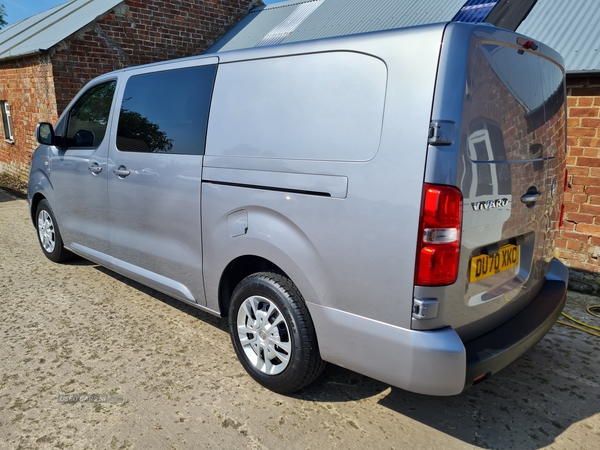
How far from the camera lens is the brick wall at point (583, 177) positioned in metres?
4.39

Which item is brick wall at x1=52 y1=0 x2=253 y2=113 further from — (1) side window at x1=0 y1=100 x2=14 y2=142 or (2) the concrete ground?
(2) the concrete ground

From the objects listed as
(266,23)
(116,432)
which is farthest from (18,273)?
(266,23)

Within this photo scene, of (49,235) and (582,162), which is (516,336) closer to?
(582,162)

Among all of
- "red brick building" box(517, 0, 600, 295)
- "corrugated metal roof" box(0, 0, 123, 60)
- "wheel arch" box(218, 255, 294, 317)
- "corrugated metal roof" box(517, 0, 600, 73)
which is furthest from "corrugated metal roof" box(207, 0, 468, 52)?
"wheel arch" box(218, 255, 294, 317)

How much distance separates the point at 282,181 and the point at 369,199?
1.82 ft

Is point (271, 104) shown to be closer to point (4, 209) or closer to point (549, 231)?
point (549, 231)

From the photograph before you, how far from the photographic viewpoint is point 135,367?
3066 millimetres

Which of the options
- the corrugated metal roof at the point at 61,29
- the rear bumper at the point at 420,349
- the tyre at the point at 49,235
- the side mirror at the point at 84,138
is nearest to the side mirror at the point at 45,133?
the side mirror at the point at 84,138

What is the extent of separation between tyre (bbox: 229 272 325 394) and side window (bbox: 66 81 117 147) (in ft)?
7.04

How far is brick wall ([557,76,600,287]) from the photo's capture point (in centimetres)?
439

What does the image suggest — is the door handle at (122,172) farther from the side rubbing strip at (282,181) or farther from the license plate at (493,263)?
the license plate at (493,263)

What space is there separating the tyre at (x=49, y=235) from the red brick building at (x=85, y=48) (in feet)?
11.4

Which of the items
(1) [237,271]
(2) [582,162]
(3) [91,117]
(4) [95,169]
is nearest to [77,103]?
(3) [91,117]

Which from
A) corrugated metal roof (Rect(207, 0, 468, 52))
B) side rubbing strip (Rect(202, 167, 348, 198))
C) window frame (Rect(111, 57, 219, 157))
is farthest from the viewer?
corrugated metal roof (Rect(207, 0, 468, 52))
